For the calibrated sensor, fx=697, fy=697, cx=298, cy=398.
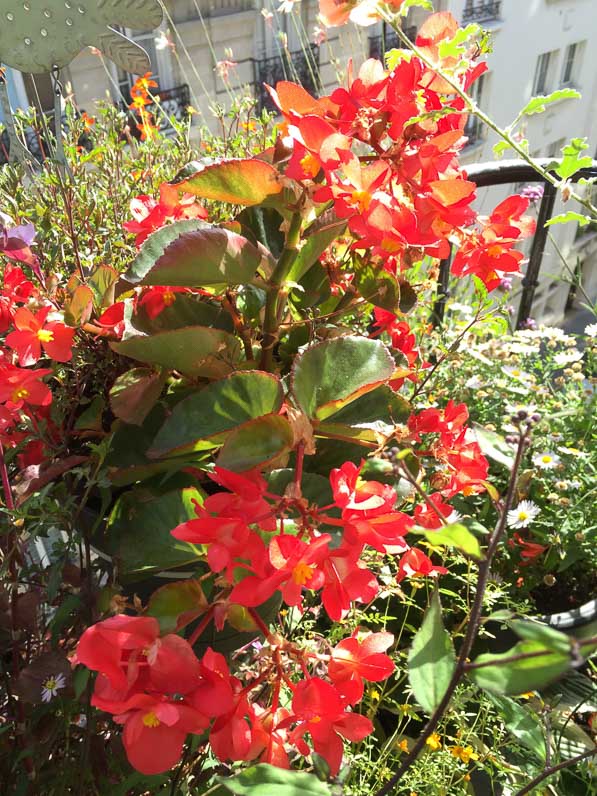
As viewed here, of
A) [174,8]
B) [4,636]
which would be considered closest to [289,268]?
[4,636]

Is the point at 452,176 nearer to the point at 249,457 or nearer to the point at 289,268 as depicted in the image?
the point at 289,268

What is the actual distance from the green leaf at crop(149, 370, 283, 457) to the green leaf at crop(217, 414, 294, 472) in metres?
0.03

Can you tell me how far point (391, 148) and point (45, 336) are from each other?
0.29 m

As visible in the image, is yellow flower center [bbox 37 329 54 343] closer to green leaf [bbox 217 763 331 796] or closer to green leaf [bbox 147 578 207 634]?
green leaf [bbox 147 578 207 634]

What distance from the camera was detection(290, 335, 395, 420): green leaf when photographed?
1.61 ft

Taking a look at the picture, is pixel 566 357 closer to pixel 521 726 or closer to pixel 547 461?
pixel 547 461

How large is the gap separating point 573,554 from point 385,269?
56 cm

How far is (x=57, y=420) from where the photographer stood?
0.60 m

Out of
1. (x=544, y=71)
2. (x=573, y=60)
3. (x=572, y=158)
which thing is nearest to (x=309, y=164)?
(x=572, y=158)

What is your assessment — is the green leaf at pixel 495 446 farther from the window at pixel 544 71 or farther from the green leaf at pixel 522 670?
the window at pixel 544 71

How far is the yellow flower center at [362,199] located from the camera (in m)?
0.45

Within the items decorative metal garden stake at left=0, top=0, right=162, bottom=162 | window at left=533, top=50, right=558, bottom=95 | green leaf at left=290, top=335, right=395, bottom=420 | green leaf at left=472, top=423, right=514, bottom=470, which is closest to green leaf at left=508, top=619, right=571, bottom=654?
green leaf at left=472, top=423, right=514, bottom=470

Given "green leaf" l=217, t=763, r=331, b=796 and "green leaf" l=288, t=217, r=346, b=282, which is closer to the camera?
"green leaf" l=217, t=763, r=331, b=796

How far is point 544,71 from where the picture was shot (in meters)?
9.80
